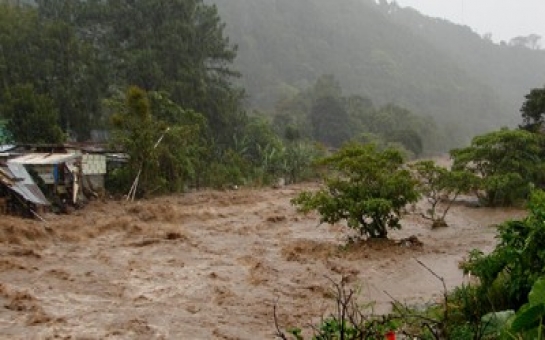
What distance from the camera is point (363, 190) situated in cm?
1271

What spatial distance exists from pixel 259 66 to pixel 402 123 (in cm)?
2856

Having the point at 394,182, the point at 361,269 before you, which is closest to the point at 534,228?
the point at 361,269

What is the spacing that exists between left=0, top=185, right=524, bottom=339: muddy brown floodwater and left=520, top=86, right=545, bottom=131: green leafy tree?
238 inches

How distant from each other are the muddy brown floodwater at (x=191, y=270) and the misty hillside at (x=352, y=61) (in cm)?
5035

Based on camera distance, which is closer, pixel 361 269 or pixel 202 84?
pixel 361 269

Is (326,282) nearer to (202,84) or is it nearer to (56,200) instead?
(56,200)

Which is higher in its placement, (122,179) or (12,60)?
(12,60)

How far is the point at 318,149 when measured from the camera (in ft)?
105

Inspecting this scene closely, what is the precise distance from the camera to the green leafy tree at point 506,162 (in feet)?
62.5

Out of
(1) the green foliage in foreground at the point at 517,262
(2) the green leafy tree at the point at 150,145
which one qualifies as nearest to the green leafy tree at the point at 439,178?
(1) the green foliage in foreground at the point at 517,262

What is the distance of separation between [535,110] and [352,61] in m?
69.7

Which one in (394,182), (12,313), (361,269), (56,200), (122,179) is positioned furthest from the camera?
(122,179)

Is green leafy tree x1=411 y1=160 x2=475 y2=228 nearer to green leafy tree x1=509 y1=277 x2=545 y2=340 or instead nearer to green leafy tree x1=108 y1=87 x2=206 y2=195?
green leafy tree x1=108 y1=87 x2=206 y2=195

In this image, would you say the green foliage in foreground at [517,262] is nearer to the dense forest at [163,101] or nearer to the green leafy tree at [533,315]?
the green leafy tree at [533,315]
